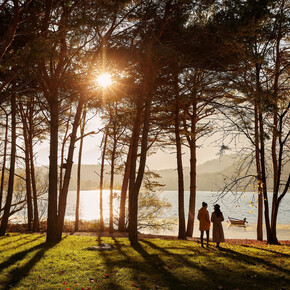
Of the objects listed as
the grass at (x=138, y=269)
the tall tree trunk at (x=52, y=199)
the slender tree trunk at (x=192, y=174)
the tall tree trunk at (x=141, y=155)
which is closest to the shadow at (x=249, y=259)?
the grass at (x=138, y=269)

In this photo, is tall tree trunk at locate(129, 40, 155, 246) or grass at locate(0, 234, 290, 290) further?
tall tree trunk at locate(129, 40, 155, 246)

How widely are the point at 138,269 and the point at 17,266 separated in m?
2.51

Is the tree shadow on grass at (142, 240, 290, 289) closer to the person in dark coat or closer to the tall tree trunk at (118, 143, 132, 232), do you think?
the person in dark coat

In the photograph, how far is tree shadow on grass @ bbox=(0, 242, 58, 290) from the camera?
15.3 feet

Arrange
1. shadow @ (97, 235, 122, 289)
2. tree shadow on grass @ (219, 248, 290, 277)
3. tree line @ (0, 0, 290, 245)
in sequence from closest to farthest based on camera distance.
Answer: shadow @ (97, 235, 122, 289) → tree shadow on grass @ (219, 248, 290, 277) → tree line @ (0, 0, 290, 245)

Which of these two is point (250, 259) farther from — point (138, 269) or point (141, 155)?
point (141, 155)

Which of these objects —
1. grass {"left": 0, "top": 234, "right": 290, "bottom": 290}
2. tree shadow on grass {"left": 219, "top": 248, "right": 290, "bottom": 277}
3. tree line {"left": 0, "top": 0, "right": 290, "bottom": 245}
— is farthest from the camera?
tree line {"left": 0, "top": 0, "right": 290, "bottom": 245}

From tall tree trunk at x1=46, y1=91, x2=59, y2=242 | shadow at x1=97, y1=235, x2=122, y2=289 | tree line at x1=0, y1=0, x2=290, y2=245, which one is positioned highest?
tree line at x1=0, y1=0, x2=290, y2=245

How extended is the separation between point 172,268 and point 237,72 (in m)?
6.74

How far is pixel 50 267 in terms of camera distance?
223 inches

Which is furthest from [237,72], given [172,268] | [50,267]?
[50,267]

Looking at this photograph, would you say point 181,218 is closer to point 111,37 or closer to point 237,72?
point 237,72

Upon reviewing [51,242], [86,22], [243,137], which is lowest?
[51,242]

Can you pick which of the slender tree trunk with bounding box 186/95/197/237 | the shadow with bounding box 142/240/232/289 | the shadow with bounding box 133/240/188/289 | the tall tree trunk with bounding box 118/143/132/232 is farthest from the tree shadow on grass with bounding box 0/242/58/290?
A: the tall tree trunk with bounding box 118/143/132/232
